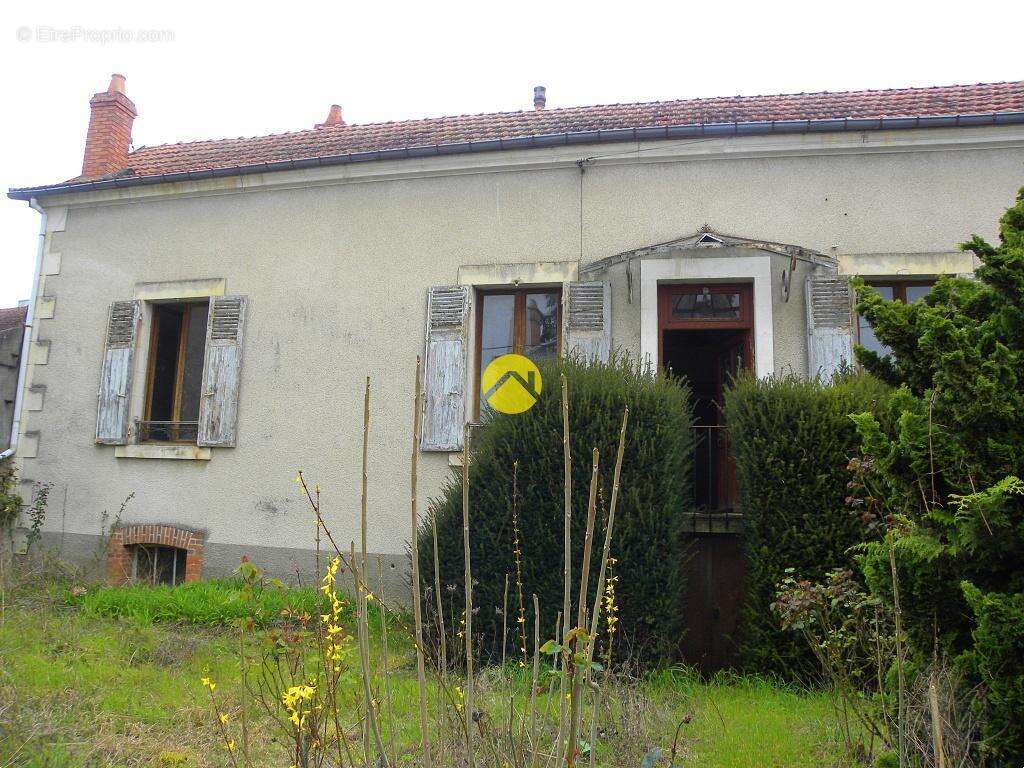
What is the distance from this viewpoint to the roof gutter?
24.5 feet

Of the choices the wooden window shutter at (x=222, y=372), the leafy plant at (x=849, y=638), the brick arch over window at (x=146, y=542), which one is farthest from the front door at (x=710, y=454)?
the brick arch over window at (x=146, y=542)

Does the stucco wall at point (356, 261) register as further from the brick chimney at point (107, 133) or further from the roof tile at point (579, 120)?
the brick chimney at point (107, 133)

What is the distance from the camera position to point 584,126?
885cm

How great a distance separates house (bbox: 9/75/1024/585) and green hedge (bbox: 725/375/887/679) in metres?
0.98

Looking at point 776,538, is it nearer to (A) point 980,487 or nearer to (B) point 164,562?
(A) point 980,487

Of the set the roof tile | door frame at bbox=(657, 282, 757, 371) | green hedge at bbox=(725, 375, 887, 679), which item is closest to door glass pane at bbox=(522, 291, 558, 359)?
door frame at bbox=(657, 282, 757, 371)

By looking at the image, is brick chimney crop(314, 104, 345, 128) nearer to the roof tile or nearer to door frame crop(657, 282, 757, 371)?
the roof tile

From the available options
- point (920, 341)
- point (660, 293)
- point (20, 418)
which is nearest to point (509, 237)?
point (660, 293)

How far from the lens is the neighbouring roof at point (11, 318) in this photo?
1423 cm

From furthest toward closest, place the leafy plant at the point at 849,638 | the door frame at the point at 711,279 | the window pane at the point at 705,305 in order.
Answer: the window pane at the point at 705,305
the door frame at the point at 711,279
the leafy plant at the point at 849,638

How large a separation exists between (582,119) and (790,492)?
5.20 m

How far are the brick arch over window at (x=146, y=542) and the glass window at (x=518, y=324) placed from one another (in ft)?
11.7

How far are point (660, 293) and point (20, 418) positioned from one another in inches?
310

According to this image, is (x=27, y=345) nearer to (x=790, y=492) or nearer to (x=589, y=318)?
(x=589, y=318)
